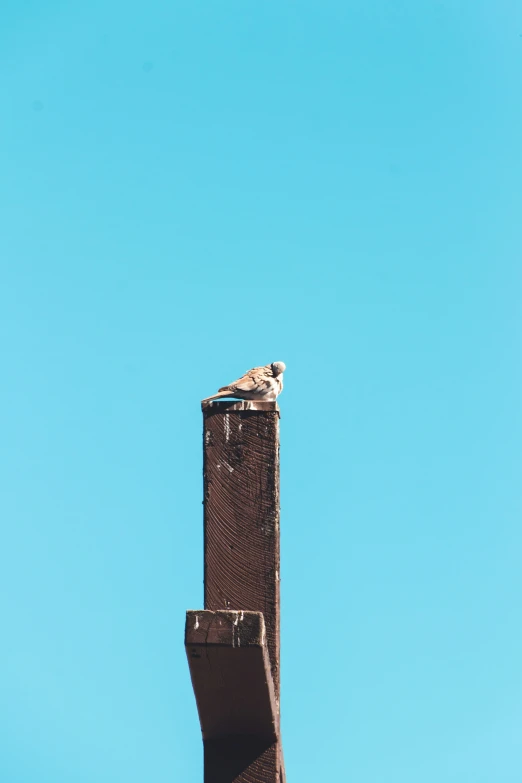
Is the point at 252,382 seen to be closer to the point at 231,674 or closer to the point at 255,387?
the point at 255,387

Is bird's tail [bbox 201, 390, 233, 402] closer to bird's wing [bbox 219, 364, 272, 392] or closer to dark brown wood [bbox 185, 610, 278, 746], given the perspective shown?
bird's wing [bbox 219, 364, 272, 392]

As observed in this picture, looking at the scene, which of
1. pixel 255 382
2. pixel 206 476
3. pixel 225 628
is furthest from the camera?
pixel 255 382

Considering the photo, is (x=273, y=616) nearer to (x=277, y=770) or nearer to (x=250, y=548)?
(x=250, y=548)

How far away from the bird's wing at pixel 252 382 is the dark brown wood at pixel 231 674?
1176 millimetres

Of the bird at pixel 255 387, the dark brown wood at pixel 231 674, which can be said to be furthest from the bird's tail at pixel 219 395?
the dark brown wood at pixel 231 674

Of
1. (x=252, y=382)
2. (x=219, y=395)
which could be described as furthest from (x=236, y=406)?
(x=252, y=382)

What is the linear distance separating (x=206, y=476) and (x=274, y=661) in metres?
0.62

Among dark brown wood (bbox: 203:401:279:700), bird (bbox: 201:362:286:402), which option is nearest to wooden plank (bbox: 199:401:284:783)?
dark brown wood (bbox: 203:401:279:700)

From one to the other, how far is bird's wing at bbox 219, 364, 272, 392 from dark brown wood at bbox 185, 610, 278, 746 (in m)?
1.18

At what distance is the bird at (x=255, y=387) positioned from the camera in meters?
4.03

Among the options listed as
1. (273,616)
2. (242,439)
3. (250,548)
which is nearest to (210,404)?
(242,439)

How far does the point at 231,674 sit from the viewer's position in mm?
3012

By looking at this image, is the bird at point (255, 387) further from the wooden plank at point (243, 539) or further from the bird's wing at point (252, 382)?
the wooden plank at point (243, 539)

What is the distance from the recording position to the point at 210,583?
3.30 meters
